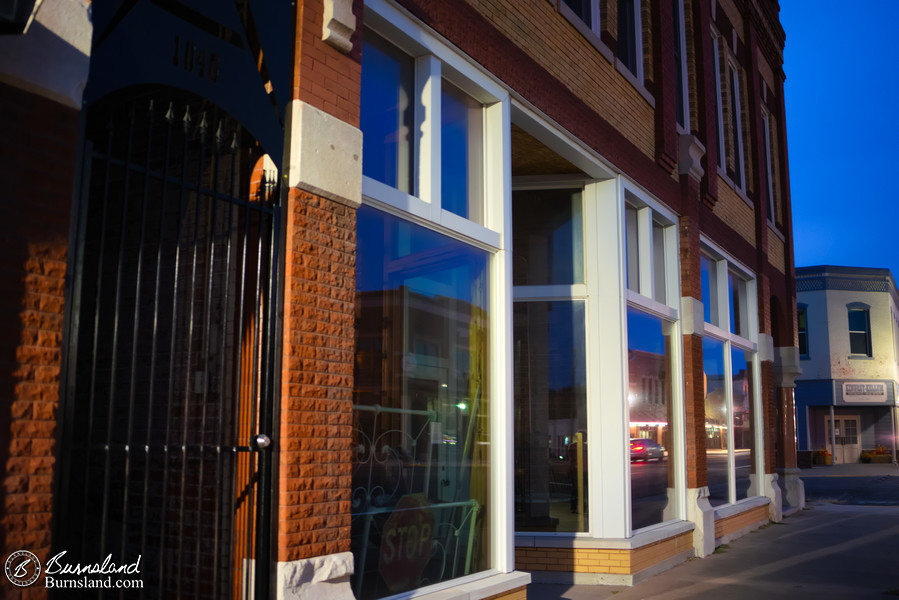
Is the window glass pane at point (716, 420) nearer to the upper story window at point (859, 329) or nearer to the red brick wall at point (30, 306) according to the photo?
the red brick wall at point (30, 306)

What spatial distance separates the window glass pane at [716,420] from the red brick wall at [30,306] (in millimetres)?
10327

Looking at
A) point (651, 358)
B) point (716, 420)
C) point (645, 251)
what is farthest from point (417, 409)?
point (716, 420)

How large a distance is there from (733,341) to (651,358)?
420 centimetres

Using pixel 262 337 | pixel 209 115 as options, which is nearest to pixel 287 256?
pixel 262 337

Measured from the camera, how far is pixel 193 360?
5.10 metres

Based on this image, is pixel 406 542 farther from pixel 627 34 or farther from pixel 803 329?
pixel 803 329

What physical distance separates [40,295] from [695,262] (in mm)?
9954

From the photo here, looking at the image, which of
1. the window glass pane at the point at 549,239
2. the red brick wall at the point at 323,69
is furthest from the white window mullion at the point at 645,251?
the red brick wall at the point at 323,69

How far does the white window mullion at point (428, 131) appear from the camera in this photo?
6395 millimetres

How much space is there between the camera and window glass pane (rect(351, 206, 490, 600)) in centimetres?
571

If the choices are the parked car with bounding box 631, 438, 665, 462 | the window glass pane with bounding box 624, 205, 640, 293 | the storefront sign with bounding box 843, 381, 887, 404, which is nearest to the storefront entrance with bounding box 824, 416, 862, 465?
the storefront sign with bounding box 843, 381, 887, 404

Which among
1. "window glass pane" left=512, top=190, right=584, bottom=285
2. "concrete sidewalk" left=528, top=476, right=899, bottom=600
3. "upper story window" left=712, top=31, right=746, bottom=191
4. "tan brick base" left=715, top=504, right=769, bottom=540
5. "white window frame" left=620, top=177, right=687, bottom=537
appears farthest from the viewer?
"upper story window" left=712, top=31, right=746, bottom=191

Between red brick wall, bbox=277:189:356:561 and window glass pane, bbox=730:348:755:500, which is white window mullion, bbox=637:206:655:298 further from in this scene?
red brick wall, bbox=277:189:356:561

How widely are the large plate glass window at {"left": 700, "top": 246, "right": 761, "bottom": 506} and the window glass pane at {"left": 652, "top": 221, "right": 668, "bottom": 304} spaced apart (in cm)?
129
